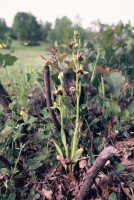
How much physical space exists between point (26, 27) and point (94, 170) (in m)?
16.0

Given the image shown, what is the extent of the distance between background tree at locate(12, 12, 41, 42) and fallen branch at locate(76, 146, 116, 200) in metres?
14.0

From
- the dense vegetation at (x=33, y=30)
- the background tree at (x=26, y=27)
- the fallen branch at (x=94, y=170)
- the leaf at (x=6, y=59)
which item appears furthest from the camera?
the background tree at (x=26, y=27)

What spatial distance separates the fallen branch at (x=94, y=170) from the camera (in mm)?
1086

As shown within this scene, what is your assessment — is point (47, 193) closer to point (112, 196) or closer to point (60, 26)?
point (112, 196)

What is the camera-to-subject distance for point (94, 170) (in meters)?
1.14

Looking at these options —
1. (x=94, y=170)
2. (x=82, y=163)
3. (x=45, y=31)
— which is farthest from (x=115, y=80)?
(x=45, y=31)

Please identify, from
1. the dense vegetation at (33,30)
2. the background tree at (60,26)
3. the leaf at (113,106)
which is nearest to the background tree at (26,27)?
the dense vegetation at (33,30)

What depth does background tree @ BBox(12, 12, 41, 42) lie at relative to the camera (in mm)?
15338

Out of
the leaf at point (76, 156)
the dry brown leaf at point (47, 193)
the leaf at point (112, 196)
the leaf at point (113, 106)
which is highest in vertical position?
the leaf at point (113, 106)

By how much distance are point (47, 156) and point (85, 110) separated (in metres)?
0.32

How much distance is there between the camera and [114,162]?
4.55 feet

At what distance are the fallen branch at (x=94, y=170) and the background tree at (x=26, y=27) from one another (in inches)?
551

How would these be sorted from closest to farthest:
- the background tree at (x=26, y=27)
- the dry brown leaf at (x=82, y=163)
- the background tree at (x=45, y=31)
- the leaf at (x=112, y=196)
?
the leaf at (x=112, y=196) < the dry brown leaf at (x=82, y=163) < the background tree at (x=26, y=27) < the background tree at (x=45, y=31)

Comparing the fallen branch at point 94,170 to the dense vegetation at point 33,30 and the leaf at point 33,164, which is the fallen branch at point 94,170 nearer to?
the leaf at point 33,164
